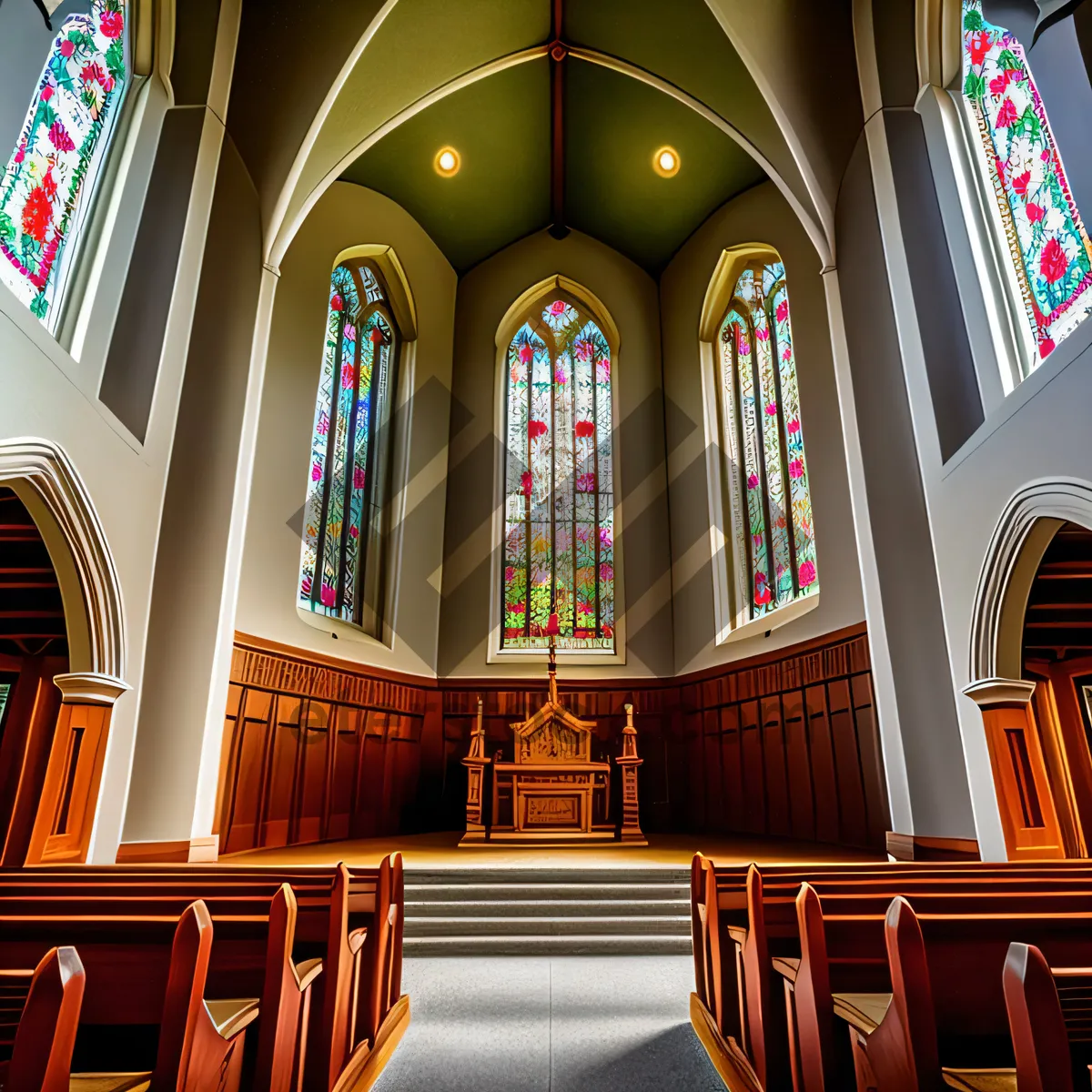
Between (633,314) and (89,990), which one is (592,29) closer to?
(633,314)

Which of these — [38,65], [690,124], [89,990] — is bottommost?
[89,990]

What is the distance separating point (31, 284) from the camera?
4953mm

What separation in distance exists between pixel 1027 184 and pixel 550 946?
19.5 ft

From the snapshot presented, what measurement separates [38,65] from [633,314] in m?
8.48

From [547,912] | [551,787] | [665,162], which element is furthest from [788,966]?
[665,162]

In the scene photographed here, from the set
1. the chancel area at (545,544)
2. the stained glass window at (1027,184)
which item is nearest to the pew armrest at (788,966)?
the chancel area at (545,544)

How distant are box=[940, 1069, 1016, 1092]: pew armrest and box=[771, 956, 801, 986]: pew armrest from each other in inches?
15.3

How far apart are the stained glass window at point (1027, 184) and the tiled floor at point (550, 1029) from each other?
4515 mm

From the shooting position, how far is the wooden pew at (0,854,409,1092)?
196 centimetres

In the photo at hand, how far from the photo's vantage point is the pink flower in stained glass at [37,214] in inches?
190

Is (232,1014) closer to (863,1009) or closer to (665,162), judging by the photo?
(863,1009)

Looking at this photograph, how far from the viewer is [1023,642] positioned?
4945mm

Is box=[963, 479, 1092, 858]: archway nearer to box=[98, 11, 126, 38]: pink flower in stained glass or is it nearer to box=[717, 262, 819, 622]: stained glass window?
box=[717, 262, 819, 622]: stained glass window

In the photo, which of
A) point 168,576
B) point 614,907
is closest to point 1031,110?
point 614,907
